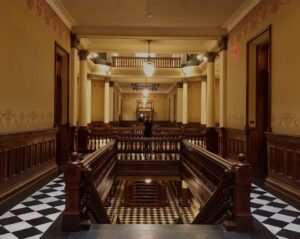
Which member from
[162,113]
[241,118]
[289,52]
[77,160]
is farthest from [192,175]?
[162,113]

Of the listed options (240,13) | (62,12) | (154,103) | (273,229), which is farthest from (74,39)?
(154,103)

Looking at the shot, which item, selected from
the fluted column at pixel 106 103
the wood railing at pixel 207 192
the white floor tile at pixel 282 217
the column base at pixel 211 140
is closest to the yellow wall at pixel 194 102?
the fluted column at pixel 106 103

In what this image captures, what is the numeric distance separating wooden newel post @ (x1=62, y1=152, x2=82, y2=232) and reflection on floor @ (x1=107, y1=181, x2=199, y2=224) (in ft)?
18.9

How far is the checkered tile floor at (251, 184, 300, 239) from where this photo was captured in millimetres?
3881

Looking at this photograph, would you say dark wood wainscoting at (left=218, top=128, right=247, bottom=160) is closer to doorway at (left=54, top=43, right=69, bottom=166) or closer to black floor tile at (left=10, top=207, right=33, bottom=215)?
doorway at (left=54, top=43, right=69, bottom=166)

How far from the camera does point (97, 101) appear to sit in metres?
18.8

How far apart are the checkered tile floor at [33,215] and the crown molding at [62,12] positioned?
4.53m

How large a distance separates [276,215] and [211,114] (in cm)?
716

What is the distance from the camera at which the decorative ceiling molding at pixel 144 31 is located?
959 centimetres

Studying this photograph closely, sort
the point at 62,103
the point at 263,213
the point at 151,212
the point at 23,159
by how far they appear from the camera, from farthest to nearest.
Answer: the point at 151,212, the point at 62,103, the point at 23,159, the point at 263,213

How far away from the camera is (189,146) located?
764cm

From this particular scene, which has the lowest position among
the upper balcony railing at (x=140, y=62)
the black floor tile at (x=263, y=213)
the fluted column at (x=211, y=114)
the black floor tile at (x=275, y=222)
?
the black floor tile at (x=263, y=213)

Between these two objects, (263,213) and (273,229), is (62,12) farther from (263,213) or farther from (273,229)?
(273,229)

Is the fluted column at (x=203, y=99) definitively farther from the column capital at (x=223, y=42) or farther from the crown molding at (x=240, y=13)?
the crown molding at (x=240, y=13)
